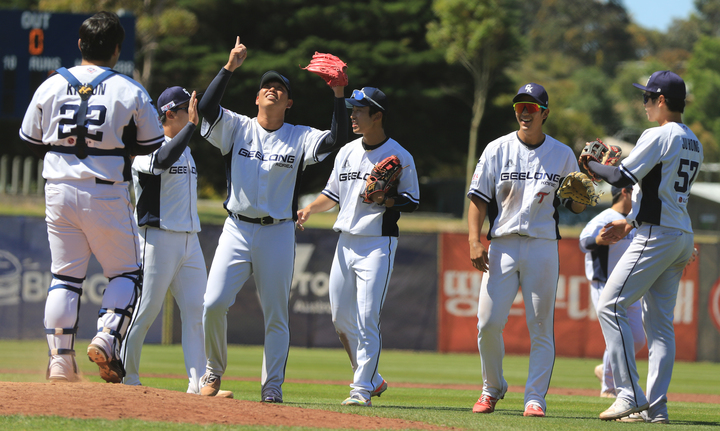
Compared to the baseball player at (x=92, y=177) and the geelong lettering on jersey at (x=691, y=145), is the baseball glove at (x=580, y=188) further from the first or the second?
the baseball player at (x=92, y=177)

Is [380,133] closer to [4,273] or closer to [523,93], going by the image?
[523,93]

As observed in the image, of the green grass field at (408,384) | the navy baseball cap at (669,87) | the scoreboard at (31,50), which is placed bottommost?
the green grass field at (408,384)

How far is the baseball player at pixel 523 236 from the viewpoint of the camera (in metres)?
5.86

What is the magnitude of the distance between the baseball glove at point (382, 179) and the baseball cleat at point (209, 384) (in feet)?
5.79

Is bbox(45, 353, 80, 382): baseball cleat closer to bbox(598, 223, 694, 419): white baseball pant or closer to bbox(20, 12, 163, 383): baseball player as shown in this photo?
bbox(20, 12, 163, 383): baseball player

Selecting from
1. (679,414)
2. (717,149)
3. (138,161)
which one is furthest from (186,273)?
(717,149)

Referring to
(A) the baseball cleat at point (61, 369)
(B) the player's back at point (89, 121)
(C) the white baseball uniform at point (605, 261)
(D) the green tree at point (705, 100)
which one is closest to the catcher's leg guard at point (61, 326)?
(A) the baseball cleat at point (61, 369)

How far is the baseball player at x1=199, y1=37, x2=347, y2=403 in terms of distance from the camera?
19.5 ft

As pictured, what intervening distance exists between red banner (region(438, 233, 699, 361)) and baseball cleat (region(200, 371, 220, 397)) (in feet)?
30.2

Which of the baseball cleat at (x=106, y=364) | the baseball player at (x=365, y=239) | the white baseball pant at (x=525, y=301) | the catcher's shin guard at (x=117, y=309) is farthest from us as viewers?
the baseball player at (x=365, y=239)

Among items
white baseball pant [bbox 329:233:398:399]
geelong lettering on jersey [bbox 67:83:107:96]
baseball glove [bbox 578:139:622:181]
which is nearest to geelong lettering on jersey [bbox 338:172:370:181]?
white baseball pant [bbox 329:233:398:399]

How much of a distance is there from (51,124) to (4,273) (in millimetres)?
9934

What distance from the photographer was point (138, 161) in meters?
6.32

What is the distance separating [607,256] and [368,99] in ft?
11.6
